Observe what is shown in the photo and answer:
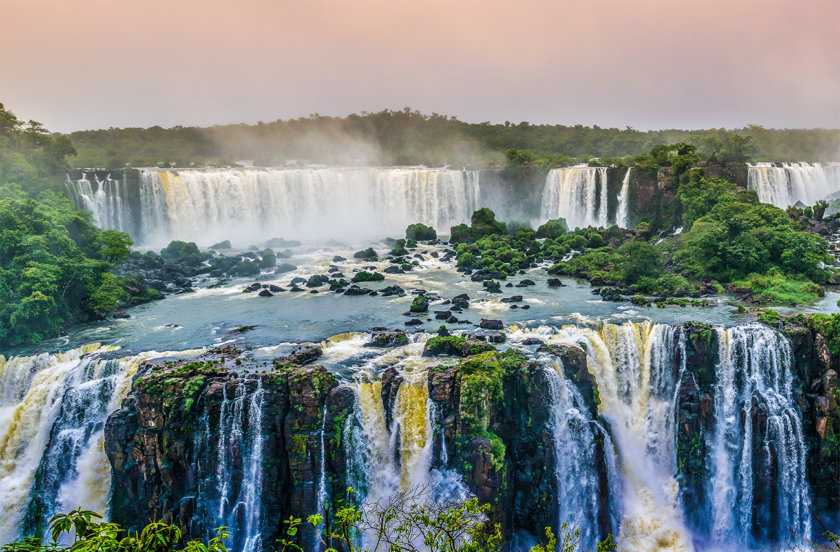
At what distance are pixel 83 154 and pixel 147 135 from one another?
55.0ft

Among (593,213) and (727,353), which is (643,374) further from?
(593,213)

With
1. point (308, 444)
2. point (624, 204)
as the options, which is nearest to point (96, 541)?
point (308, 444)

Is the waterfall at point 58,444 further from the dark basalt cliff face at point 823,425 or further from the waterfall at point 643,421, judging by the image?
the dark basalt cliff face at point 823,425

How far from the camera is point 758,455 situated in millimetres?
18828

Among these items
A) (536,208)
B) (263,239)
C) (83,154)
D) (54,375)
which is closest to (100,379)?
(54,375)

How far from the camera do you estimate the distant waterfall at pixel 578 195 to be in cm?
4488

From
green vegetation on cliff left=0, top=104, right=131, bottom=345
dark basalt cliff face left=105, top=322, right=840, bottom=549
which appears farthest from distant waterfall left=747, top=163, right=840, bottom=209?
green vegetation on cliff left=0, top=104, right=131, bottom=345

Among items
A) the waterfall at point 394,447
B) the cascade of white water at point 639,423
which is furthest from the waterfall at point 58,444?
the cascade of white water at point 639,423

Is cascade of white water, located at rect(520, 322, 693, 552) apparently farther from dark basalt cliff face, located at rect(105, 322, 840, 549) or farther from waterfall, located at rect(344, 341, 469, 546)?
waterfall, located at rect(344, 341, 469, 546)

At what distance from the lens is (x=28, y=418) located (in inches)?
727

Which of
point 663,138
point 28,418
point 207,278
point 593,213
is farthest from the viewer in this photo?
point 663,138

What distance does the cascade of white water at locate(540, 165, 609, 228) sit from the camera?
44.9 m

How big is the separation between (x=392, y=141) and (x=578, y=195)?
45.0 m

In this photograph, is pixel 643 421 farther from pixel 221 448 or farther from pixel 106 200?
pixel 106 200
